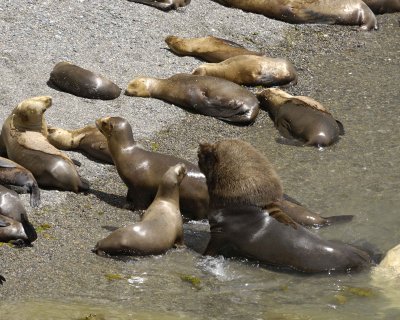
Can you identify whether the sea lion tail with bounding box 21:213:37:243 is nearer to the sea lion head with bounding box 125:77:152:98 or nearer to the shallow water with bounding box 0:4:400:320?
the shallow water with bounding box 0:4:400:320

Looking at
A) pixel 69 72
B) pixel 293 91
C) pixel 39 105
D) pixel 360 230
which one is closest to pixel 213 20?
pixel 293 91

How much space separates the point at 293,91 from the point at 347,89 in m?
0.64

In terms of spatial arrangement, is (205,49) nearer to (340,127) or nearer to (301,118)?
(301,118)

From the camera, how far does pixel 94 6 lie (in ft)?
44.8

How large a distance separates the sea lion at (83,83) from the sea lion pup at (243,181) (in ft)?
9.06

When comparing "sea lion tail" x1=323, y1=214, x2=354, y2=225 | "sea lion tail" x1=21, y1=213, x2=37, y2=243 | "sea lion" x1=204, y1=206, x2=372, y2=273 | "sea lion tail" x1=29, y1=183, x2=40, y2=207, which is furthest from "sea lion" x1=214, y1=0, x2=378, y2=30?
"sea lion tail" x1=21, y1=213, x2=37, y2=243

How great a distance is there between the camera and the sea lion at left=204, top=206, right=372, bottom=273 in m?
8.16

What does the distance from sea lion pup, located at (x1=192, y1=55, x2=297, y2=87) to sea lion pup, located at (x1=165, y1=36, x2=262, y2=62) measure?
0.33 metres

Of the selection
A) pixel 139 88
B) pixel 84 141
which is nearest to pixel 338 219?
pixel 84 141

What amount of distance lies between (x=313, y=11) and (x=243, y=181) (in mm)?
6800

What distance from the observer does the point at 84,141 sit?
10.4m

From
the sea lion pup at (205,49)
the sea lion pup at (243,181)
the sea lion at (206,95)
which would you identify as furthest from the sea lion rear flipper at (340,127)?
the sea lion pup at (243,181)

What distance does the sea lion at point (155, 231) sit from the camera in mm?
8203

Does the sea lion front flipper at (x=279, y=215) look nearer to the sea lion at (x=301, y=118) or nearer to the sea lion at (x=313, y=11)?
the sea lion at (x=301, y=118)
